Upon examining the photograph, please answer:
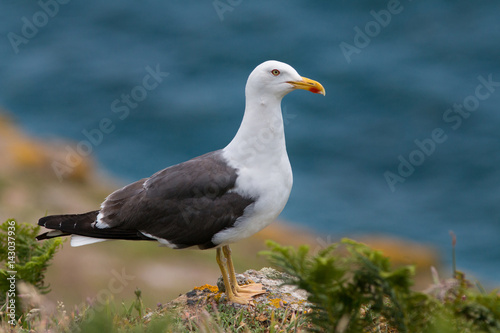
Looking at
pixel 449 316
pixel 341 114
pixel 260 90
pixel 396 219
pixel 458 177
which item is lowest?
pixel 449 316

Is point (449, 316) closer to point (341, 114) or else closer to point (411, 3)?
point (341, 114)

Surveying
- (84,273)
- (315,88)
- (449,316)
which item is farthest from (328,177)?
(449,316)

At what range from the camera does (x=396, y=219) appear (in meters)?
20.4

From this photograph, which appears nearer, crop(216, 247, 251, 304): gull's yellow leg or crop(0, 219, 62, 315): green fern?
crop(216, 247, 251, 304): gull's yellow leg

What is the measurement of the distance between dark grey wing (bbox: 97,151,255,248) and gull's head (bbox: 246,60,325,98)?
821mm

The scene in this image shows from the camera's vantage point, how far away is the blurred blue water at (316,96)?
20.8m

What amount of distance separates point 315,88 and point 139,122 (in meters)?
18.5

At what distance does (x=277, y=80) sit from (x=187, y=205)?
1491 mm

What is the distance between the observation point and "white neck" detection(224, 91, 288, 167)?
6293 millimetres

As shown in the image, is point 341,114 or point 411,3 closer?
point 341,114

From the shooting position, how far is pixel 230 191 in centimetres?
623

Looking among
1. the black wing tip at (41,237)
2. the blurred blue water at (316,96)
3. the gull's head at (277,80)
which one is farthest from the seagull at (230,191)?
the blurred blue water at (316,96)

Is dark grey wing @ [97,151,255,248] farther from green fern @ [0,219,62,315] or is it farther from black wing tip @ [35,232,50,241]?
green fern @ [0,219,62,315]

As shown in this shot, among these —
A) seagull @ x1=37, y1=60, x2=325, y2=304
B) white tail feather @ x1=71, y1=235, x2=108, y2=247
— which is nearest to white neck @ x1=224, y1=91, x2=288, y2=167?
seagull @ x1=37, y1=60, x2=325, y2=304
